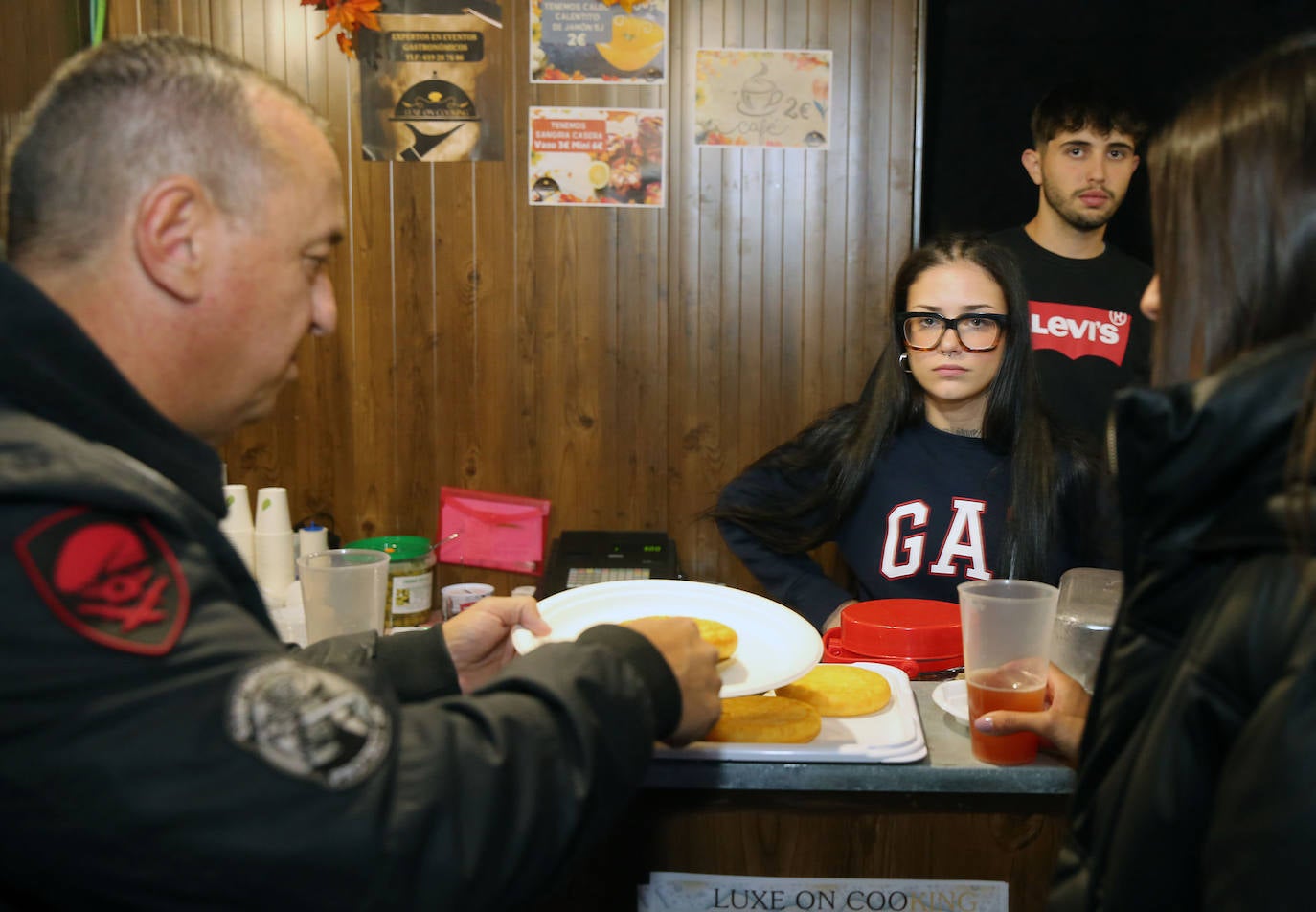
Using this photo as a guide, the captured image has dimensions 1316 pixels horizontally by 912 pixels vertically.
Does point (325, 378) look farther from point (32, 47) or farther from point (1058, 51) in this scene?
point (1058, 51)

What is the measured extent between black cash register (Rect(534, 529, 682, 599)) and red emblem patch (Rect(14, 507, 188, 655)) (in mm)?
1976

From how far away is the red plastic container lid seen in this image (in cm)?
148

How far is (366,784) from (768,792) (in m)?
0.58

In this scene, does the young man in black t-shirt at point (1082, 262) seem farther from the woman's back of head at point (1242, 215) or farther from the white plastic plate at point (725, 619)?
the woman's back of head at point (1242, 215)

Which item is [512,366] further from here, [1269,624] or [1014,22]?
[1269,624]

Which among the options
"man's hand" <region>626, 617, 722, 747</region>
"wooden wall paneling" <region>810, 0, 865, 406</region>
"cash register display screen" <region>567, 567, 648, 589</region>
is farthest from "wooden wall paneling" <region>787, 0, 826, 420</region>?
"man's hand" <region>626, 617, 722, 747</region>

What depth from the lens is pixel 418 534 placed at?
3.28 metres

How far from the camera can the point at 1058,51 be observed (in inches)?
121

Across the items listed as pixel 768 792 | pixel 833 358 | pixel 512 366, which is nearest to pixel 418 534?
pixel 512 366

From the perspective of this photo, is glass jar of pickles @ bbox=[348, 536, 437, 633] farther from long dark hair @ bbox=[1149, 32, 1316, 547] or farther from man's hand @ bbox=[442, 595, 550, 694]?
long dark hair @ bbox=[1149, 32, 1316, 547]

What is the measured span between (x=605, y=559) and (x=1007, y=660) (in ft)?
5.88

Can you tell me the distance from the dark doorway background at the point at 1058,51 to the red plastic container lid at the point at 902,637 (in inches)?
72.3

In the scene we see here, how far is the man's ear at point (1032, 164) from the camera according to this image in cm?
309

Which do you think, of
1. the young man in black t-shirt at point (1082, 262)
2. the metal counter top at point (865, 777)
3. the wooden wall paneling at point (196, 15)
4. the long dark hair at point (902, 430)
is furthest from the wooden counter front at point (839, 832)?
the wooden wall paneling at point (196, 15)
